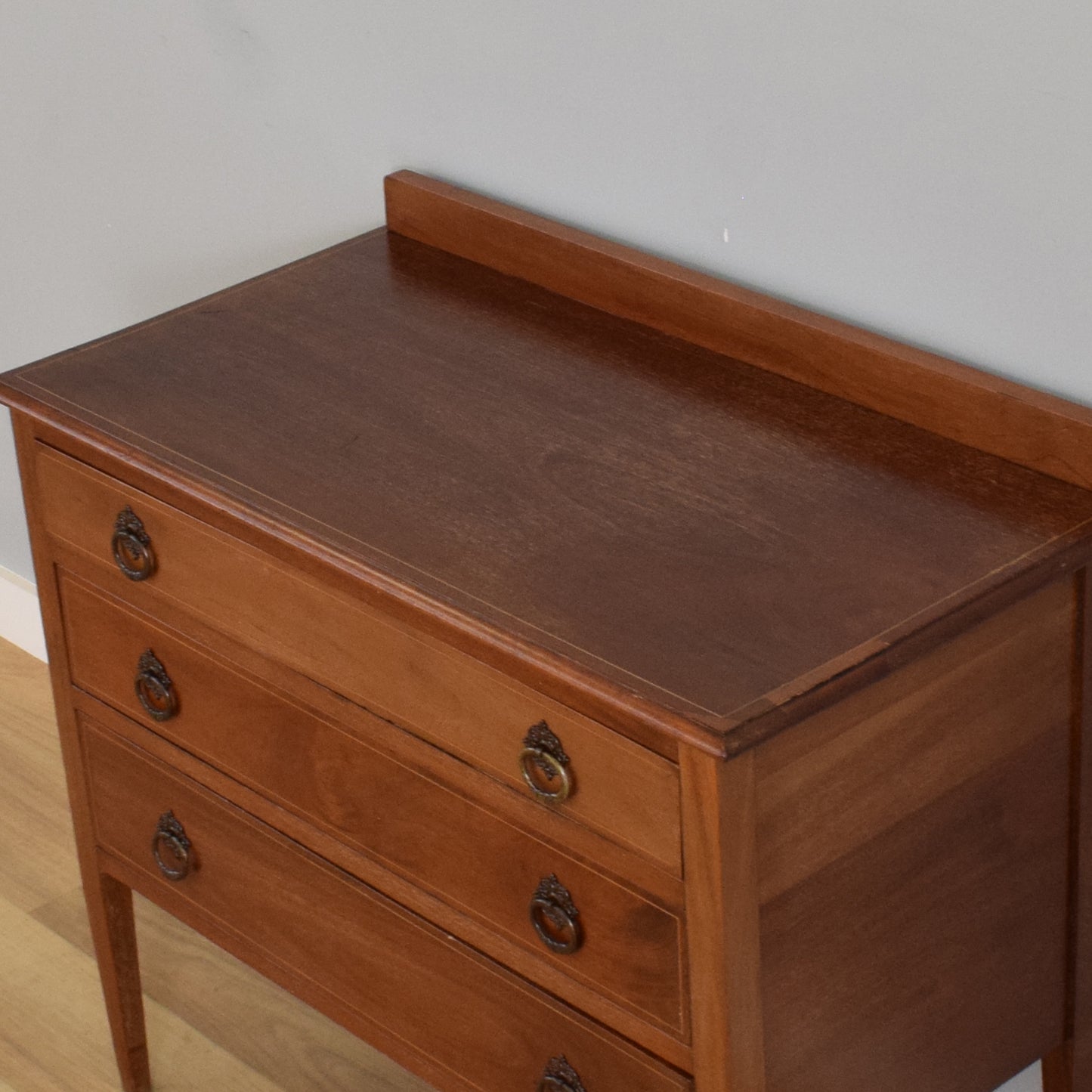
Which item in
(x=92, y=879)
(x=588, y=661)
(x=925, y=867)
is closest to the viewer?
(x=588, y=661)

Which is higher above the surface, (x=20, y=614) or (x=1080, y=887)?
(x=1080, y=887)

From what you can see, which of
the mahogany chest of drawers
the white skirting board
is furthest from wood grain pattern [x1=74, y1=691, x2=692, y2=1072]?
the white skirting board

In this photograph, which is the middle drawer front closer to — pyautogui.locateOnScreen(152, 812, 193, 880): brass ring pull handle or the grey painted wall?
pyautogui.locateOnScreen(152, 812, 193, 880): brass ring pull handle

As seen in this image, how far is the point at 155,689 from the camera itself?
183 centimetres

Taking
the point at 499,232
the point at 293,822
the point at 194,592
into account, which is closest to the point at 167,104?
the point at 499,232

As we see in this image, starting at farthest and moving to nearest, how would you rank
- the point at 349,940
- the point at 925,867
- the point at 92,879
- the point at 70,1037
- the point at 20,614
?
1. the point at 20,614
2. the point at 70,1037
3. the point at 92,879
4. the point at 349,940
5. the point at 925,867

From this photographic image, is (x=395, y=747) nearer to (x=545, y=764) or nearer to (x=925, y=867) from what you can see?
(x=545, y=764)

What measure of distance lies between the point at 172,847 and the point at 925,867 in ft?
2.64

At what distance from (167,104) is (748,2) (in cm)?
95

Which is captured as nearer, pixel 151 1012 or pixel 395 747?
pixel 395 747

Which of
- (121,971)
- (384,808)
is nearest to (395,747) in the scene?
(384,808)

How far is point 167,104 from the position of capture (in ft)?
7.68

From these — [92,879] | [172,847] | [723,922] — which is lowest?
[92,879]

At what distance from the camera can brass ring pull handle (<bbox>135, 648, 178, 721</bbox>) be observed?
183 cm
